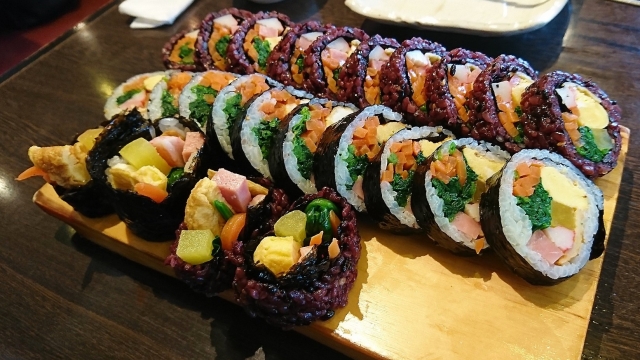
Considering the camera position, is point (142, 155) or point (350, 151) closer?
point (350, 151)

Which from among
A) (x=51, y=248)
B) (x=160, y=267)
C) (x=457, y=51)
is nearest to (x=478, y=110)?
(x=457, y=51)

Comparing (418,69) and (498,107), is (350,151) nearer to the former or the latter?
(418,69)

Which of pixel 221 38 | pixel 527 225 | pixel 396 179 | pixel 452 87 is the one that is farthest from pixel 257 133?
pixel 527 225

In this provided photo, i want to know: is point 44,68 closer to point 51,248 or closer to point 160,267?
point 51,248

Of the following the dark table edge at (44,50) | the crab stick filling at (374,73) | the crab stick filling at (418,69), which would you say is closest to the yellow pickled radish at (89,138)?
the crab stick filling at (374,73)

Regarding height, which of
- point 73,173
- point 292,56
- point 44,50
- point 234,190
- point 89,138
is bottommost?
point 44,50

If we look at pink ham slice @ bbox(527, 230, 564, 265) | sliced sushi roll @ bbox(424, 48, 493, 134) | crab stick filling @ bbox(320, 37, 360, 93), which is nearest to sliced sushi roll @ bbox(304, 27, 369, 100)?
crab stick filling @ bbox(320, 37, 360, 93)

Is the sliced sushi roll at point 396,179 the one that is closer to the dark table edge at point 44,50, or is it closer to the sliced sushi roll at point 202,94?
the sliced sushi roll at point 202,94
